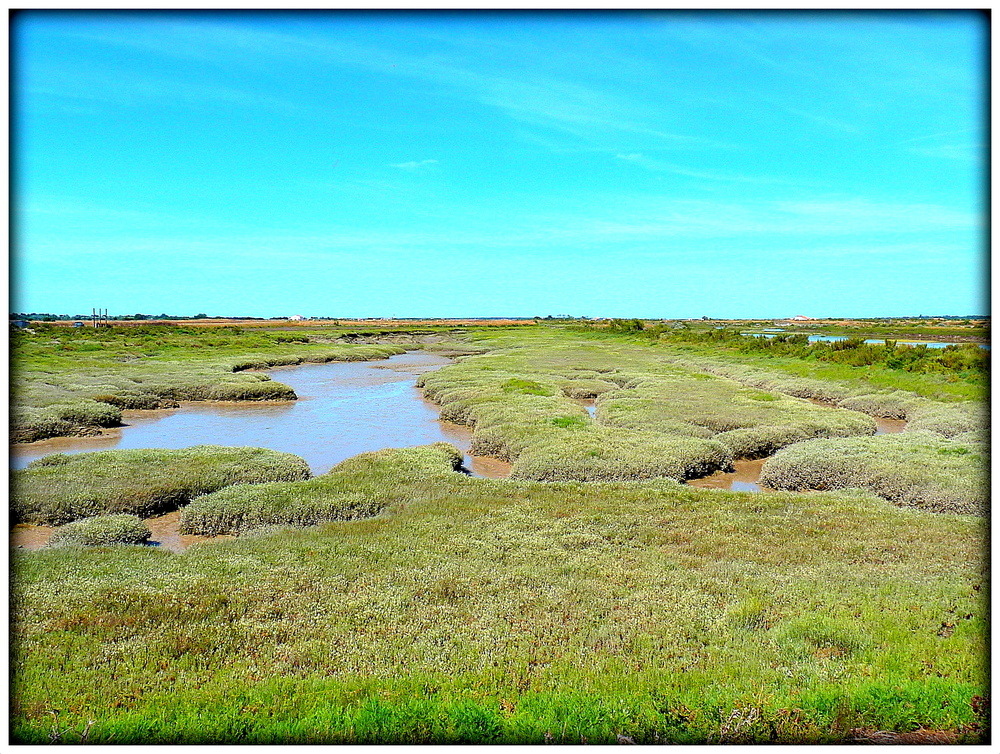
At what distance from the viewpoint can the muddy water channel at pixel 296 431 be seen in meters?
24.9

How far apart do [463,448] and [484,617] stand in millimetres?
18943

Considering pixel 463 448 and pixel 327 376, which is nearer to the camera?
pixel 463 448

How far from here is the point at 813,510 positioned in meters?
16.0

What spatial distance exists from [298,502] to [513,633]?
9.57 metres

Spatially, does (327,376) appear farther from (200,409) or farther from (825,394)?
(825,394)

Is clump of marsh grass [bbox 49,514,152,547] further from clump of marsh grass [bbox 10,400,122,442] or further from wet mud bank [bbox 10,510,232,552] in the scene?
clump of marsh grass [bbox 10,400,122,442]

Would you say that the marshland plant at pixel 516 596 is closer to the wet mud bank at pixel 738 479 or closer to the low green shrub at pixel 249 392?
the wet mud bank at pixel 738 479

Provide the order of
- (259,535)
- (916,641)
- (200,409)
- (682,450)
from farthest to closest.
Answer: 1. (200,409)
2. (682,450)
3. (259,535)
4. (916,641)

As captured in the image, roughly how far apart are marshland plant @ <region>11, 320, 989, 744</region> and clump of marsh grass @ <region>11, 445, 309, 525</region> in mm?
98

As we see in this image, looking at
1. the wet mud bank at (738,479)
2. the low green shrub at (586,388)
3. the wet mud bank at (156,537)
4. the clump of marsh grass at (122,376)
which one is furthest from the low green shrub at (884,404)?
the clump of marsh grass at (122,376)

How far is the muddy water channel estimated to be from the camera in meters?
24.9

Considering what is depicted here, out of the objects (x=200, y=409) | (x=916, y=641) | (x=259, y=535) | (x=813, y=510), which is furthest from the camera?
(x=200, y=409)

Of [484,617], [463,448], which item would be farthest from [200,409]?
[484,617]

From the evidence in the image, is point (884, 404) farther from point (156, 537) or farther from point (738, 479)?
point (156, 537)
